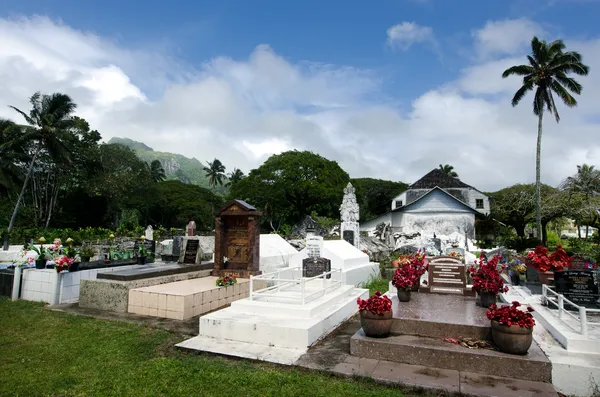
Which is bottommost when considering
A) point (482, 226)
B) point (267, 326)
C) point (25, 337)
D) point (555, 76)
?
point (25, 337)

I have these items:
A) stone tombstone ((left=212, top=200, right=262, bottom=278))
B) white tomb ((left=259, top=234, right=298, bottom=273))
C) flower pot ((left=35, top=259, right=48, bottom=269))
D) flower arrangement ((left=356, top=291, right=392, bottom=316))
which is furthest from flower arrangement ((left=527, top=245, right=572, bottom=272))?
flower pot ((left=35, top=259, right=48, bottom=269))

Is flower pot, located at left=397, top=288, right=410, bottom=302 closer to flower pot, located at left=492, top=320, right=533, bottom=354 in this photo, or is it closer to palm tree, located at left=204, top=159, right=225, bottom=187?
flower pot, located at left=492, top=320, right=533, bottom=354

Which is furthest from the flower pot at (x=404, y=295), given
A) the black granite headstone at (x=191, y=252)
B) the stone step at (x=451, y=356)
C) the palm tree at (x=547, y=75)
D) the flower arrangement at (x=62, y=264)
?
the palm tree at (x=547, y=75)

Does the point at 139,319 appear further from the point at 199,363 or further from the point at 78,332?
the point at 199,363

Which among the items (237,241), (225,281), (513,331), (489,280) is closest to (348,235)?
(237,241)

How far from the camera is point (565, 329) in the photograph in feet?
19.0

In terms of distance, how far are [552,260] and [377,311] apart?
15.4 ft

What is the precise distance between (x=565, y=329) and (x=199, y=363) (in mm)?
5573

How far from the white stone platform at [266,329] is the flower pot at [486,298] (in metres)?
2.94

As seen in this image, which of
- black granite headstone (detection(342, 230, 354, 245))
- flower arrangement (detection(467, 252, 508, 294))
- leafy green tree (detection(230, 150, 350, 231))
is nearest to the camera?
flower arrangement (detection(467, 252, 508, 294))

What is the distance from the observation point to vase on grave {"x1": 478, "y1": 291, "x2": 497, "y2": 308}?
295 inches

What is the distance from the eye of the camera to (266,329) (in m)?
6.41

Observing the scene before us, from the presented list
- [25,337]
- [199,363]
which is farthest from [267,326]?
[25,337]

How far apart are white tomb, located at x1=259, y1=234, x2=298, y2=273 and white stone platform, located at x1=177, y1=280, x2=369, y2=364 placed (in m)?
6.03
